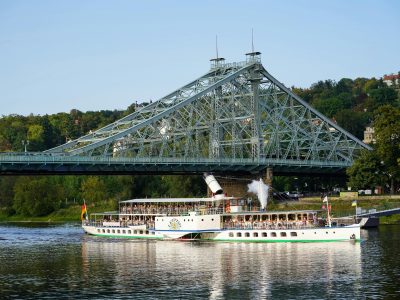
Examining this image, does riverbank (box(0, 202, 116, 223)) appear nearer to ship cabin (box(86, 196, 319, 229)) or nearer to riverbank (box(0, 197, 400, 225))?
riverbank (box(0, 197, 400, 225))

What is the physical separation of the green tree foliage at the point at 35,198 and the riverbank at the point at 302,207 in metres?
1.34

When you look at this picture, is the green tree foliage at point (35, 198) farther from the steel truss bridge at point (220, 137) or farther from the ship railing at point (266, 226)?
the ship railing at point (266, 226)

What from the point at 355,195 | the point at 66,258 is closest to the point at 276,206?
the point at 355,195

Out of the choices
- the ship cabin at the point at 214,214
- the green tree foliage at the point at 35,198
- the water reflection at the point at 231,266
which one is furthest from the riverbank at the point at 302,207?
the water reflection at the point at 231,266

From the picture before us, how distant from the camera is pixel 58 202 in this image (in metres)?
152

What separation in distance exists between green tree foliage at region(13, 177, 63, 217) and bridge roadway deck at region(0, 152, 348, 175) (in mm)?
35927

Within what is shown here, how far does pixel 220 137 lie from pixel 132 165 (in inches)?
1033

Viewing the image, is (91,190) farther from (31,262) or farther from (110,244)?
(31,262)

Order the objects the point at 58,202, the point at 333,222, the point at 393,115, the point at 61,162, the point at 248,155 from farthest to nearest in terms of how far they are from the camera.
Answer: the point at 58,202, the point at 248,155, the point at 393,115, the point at 61,162, the point at 333,222

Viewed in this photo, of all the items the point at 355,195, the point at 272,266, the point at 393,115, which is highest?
the point at 393,115

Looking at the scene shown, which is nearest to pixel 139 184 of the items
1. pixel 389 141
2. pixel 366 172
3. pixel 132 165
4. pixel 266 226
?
pixel 132 165

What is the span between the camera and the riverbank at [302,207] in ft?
345

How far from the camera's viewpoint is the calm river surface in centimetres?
5497

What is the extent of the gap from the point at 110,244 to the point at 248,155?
51.7 m
